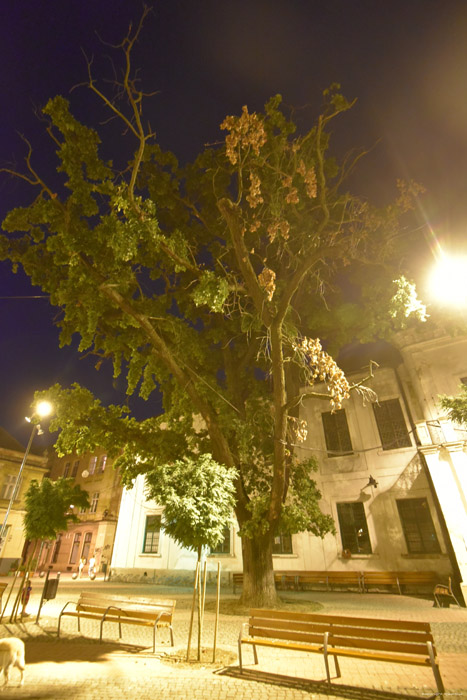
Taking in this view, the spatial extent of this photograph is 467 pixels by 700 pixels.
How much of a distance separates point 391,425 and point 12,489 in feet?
102

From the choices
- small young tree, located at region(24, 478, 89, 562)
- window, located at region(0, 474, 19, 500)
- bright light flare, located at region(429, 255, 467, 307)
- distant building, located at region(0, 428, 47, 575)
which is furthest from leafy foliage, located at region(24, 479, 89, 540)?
window, located at region(0, 474, 19, 500)

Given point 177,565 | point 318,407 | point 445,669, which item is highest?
point 318,407

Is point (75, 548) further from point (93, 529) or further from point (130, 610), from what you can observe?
point (130, 610)

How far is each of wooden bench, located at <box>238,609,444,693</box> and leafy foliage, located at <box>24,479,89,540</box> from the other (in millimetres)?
6948

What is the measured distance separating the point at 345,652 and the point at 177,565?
18192 mm

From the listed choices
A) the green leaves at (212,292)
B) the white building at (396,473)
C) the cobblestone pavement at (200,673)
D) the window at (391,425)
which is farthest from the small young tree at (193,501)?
the window at (391,425)

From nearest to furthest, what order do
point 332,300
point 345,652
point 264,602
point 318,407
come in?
1. point 345,652
2. point 264,602
3. point 332,300
4. point 318,407

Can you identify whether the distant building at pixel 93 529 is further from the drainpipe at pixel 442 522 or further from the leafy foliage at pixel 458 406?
the leafy foliage at pixel 458 406

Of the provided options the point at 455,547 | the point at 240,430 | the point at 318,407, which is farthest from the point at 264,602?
the point at 318,407

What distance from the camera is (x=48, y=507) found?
416 inches

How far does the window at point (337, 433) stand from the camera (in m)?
18.3

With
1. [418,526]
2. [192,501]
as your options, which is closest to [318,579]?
[418,526]

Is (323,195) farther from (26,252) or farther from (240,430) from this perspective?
(26,252)

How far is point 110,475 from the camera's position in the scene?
3575 cm
